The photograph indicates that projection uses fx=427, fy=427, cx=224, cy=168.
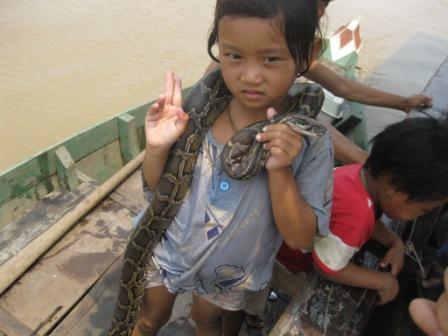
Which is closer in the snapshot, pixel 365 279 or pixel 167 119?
pixel 167 119

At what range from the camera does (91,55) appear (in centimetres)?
974

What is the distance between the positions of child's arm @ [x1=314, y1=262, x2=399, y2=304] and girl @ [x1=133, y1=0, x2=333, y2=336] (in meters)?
0.30

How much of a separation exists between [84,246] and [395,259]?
221 centimetres

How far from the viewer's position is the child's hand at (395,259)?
2094 millimetres

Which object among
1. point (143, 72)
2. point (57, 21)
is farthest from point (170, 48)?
point (57, 21)

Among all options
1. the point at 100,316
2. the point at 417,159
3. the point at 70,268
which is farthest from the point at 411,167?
the point at 70,268

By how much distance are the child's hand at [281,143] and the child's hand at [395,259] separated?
98 cm

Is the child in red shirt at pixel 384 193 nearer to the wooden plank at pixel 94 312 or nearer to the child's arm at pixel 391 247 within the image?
the child's arm at pixel 391 247

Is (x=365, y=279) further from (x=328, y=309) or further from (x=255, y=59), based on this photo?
(x=255, y=59)

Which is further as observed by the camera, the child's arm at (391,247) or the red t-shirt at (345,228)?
the child's arm at (391,247)

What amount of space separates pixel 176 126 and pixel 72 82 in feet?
25.8

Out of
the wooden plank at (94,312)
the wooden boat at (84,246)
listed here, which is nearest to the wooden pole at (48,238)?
the wooden boat at (84,246)

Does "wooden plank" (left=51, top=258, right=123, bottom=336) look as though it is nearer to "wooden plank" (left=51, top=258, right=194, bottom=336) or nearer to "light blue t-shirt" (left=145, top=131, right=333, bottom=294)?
"wooden plank" (left=51, top=258, right=194, bottom=336)

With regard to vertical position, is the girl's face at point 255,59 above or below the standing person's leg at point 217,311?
above
